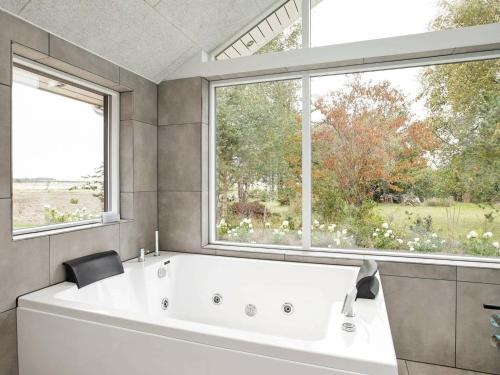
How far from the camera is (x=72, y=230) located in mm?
2225

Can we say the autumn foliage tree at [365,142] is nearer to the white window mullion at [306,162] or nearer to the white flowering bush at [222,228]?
→ the white window mullion at [306,162]

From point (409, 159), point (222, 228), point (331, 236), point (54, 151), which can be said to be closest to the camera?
point (54, 151)

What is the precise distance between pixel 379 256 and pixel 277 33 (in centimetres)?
196

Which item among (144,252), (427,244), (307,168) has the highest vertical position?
(307,168)

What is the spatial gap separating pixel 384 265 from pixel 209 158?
1.72m

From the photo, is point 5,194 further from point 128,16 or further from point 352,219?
point 352,219

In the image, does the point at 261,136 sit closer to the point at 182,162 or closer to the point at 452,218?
the point at 182,162

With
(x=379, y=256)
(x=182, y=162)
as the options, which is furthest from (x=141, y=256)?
(x=379, y=256)

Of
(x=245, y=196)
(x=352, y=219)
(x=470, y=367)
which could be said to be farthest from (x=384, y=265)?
(x=245, y=196)

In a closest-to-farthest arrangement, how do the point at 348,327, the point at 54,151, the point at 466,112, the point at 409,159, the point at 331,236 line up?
the point at 348,327 → the point at 54,151 → the point at 466,112 → the point at 409,159 → the point at 331,236

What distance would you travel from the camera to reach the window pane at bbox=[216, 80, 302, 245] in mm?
2812

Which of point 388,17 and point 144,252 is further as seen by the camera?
point 144,252

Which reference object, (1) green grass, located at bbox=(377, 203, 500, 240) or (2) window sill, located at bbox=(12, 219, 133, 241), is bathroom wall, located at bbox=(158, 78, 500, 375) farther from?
(2) window sill, located at bbox=(12, 219, 133, 241)

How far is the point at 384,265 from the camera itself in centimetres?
241
